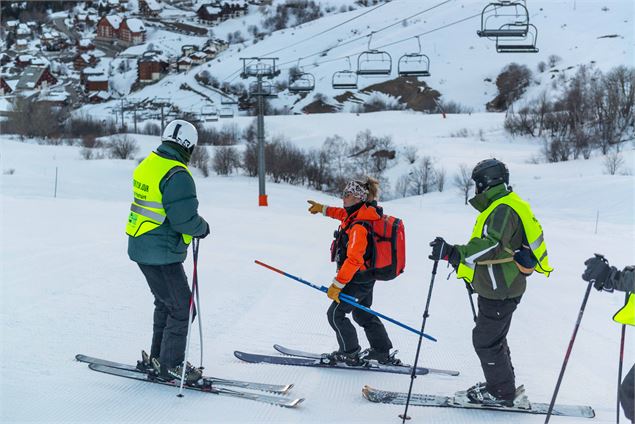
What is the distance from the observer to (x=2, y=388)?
3756mm

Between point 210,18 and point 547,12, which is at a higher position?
point 210,18

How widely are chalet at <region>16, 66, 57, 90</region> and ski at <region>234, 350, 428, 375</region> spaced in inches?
3657

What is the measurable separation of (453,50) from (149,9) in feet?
261

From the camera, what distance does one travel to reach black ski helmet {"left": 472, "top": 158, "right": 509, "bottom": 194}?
348 centimetres

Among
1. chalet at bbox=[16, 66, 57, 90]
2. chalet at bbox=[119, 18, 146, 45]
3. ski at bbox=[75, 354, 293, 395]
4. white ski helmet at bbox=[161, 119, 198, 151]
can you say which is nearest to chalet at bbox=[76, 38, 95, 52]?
chalet at bbox=[119, 18, 146, 45]

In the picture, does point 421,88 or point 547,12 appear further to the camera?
point 547,12

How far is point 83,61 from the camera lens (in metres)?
102

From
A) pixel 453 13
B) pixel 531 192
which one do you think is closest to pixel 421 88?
pixel 453 13

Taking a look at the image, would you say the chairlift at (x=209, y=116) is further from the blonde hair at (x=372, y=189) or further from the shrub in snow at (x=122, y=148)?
the blonde hair at (x=372, y=189)

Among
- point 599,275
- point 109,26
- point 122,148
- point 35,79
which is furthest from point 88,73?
point 599,275

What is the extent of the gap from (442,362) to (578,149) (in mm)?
33361

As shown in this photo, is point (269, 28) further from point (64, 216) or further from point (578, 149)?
point (64, 216)

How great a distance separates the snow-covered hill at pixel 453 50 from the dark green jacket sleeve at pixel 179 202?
53280 millimetres

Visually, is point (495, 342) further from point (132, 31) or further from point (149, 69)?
point (132, 31)
